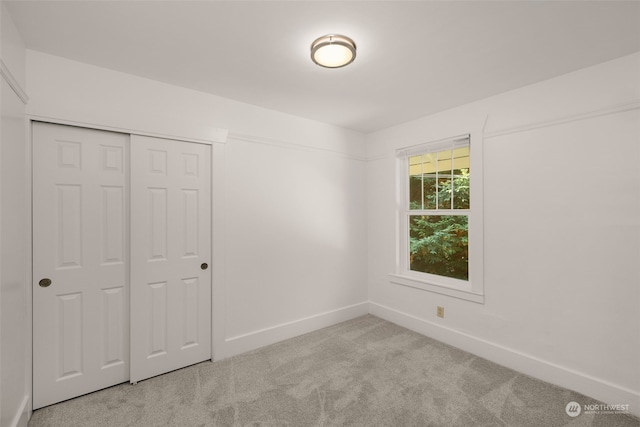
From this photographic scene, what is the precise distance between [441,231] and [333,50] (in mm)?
2356

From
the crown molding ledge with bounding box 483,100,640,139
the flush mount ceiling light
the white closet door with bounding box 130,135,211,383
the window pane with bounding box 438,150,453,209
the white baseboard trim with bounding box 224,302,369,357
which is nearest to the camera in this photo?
the flush mount ceiling light

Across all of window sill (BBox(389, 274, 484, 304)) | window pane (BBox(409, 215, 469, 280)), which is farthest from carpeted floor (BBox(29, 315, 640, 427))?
window pane (BBox(409, 215, 469, 280))

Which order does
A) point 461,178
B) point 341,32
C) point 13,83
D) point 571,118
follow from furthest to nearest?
point 461,178
point 571,118
point 341,32
point 13,83

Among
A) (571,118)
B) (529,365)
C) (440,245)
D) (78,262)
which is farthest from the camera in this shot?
(440,245)

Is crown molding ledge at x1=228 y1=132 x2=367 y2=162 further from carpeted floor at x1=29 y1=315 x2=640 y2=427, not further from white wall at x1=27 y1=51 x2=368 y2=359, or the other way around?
carpeted floor at x1=29 y1=315 x2=640 y2=427

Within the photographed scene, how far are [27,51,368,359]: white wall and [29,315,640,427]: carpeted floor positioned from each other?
0.51 m

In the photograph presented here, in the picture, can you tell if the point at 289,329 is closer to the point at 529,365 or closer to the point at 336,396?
the point at 336,396

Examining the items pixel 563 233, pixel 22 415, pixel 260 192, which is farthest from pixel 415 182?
pixel 22 415

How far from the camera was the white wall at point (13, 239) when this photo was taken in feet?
5.24

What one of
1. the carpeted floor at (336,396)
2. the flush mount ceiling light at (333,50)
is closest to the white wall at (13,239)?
the carpeted floor at (336,396)

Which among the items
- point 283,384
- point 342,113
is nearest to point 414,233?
point 342,113

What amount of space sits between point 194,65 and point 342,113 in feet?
5.25

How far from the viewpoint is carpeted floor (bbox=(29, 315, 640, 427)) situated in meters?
1.97

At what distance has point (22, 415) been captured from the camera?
1.83m
